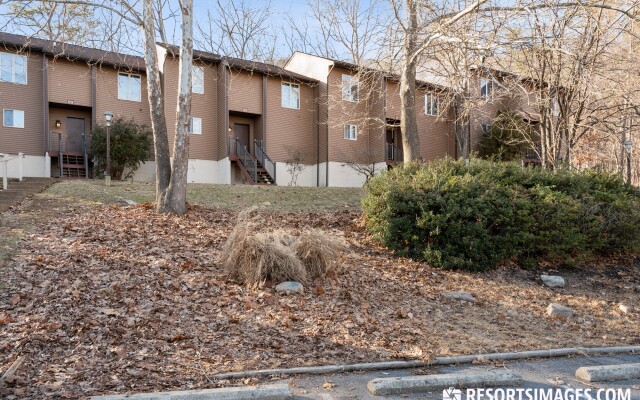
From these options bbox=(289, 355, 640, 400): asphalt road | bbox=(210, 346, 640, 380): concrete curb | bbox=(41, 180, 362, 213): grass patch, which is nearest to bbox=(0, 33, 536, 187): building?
bbox=(41, 180, 362, 213): grass patch

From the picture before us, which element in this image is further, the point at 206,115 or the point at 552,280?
the point at 206,115

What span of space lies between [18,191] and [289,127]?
15.0m

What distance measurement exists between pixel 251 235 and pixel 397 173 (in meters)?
4.45

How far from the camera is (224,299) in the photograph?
252 inches

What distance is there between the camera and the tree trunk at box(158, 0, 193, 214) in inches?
432

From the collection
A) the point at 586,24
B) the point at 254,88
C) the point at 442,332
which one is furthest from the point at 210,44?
the point at 442,332

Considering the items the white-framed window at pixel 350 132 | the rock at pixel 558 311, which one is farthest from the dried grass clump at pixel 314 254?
the white-framed window at pixel 350 132

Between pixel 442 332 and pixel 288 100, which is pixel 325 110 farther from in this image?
pixel 442 332

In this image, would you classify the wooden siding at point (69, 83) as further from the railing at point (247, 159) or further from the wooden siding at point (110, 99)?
the railing at point (247, 159)

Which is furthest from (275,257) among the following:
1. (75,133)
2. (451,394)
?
(75,133)

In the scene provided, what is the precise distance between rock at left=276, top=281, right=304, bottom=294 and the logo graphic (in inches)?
117

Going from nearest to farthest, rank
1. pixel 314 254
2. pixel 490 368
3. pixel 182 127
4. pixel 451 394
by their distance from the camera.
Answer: pixel 451 394 < pixel 490 368 < pixel 314 254 < pixel 182 127

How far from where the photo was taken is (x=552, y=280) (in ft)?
28.6

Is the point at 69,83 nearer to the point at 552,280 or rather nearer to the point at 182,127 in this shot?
the point at 182,127
